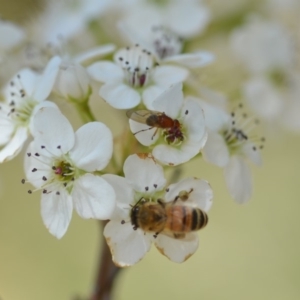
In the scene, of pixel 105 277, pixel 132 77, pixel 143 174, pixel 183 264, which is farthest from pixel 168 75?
pixel 183 264

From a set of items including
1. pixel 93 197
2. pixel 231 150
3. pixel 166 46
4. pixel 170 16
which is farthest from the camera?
pixel 170 16

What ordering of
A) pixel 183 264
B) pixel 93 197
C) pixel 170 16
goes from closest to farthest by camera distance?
pixel 93 197
pixel 170 16
pixel 183 264

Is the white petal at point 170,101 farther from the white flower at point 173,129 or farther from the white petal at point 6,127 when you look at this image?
the white petal at point 6,127

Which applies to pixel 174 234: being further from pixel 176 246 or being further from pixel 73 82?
pixel 73 82

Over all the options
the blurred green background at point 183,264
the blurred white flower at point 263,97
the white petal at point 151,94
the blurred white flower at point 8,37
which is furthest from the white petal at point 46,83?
the blurred green background at point 183,264

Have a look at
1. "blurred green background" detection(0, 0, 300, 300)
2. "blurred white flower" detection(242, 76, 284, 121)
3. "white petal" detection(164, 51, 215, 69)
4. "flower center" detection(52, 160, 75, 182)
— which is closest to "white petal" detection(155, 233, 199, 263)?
"flower center" detection(52, 160, 75, 182)

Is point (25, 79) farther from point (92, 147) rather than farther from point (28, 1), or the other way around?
point (28, 1)
